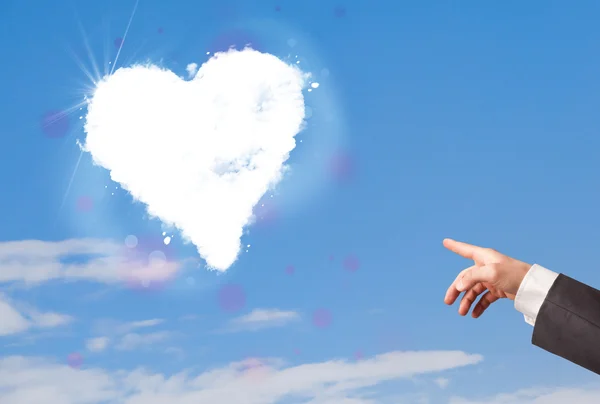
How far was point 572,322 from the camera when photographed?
3.69 metres

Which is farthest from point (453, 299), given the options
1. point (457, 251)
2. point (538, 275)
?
point (538, 275)

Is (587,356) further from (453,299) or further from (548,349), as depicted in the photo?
(453,299)

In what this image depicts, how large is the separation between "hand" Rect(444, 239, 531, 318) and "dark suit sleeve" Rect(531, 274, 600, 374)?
21 cm

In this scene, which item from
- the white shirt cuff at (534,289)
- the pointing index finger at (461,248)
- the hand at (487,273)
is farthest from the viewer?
the pointing index finger at (461,248)

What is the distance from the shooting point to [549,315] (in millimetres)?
3754

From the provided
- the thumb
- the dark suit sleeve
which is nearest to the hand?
the thumb

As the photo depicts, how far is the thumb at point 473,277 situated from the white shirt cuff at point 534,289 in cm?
19

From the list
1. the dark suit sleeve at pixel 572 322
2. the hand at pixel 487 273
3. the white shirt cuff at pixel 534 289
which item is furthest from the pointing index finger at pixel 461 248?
the dark suit sleeve at pixel 572 322

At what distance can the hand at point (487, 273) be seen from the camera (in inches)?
152

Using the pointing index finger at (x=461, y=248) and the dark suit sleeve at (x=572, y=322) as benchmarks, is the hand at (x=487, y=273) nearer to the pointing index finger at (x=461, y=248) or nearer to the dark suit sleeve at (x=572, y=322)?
the pointing index finger at (x=461, y=248)

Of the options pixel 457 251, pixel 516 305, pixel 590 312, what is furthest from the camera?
pixel 457 251

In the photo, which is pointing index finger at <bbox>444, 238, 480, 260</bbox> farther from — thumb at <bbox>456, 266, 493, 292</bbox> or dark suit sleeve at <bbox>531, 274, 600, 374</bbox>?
dark suit sleeve at <bbox>531, 274, 600, 374</bbox>

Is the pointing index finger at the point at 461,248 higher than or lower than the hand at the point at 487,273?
higher

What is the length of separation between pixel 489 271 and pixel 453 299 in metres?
0.48
